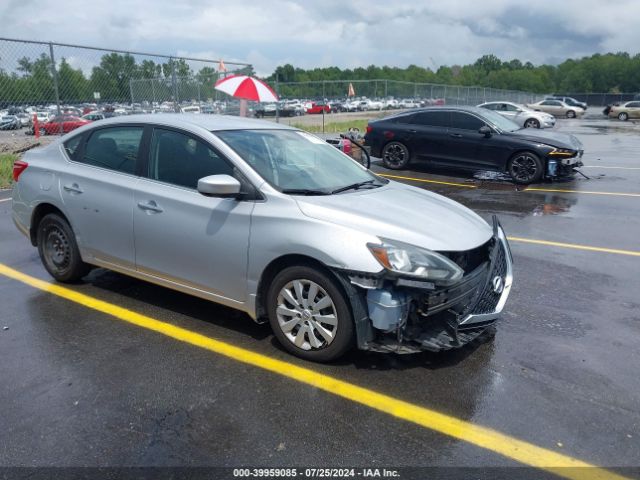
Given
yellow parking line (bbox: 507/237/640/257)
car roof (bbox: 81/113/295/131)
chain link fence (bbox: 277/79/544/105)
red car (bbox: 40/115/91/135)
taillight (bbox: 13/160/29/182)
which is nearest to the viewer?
car roof (bbox: 81/113/295/131)

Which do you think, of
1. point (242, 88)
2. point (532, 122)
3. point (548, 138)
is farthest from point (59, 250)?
point (532, 122)

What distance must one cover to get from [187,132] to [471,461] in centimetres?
310

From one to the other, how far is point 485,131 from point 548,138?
1296 millimetres

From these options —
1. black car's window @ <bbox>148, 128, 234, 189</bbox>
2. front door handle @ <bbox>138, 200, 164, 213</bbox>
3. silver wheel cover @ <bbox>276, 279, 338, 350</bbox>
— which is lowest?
silver wheel cover @ <bbox>276, 279, 338, 350</bbox>

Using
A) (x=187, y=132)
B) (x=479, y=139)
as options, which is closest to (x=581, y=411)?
(x=187, y=132)

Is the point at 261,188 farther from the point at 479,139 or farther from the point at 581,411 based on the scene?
the point at 479,139

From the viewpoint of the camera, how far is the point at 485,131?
11.6 meters

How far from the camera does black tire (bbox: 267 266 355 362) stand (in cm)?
339

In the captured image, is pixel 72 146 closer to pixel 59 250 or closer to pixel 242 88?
pixel 59 250

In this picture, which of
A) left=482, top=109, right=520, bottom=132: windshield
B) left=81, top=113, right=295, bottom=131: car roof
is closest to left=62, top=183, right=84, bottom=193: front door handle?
left=81, top=113, right=295, bottom=131: car roof

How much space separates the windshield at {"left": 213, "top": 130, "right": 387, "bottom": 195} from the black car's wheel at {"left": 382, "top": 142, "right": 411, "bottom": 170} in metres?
8.27

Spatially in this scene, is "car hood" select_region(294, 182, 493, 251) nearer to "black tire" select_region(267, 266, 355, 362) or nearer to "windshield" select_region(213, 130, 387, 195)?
"windshield" select_region(213, 130, 387, 195)

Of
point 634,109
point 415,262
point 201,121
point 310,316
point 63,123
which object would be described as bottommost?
point 310,316

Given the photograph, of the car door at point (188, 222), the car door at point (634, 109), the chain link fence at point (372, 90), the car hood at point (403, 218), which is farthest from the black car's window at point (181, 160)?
the car door at point (634, 109)
